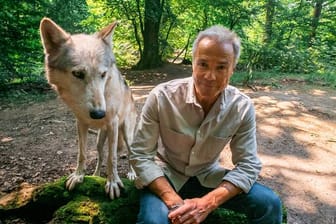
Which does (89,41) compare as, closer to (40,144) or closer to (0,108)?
(40,144)

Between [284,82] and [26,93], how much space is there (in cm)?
715

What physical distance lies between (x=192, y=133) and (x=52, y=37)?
1.28m

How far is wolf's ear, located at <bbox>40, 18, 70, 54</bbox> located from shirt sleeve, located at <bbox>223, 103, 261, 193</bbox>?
1474mm

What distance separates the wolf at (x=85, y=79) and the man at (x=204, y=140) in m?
0.40

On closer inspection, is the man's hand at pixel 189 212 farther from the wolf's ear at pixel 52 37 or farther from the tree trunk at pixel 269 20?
the tree trunk at pixel 269 20

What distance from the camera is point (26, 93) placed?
7.60 metres

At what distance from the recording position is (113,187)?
265cm

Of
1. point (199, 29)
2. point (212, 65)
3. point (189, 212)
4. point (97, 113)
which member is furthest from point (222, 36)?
point (199, 29)

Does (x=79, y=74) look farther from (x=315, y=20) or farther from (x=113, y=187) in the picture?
(x=315, y=20)

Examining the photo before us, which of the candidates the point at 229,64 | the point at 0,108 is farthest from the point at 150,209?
the point at 0,108

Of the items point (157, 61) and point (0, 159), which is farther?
point (157, 61)

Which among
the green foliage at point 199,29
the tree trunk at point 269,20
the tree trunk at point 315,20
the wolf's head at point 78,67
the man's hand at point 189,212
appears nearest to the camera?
the man's hand at point 189,212

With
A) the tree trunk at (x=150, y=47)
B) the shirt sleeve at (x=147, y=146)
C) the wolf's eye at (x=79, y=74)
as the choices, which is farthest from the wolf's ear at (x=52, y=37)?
the tree trunk at (x=150, y=47)

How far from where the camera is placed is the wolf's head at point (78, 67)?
2348mm
